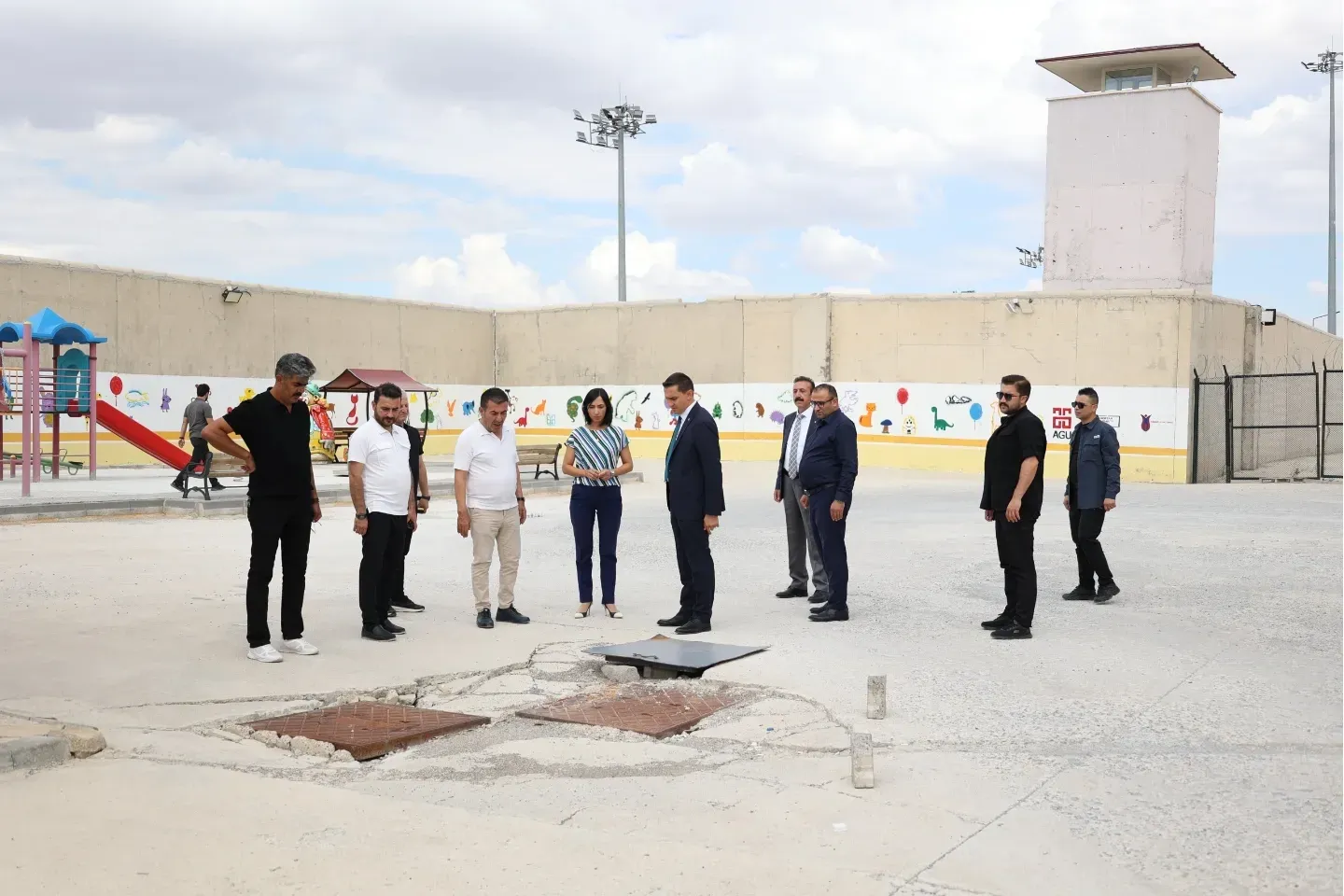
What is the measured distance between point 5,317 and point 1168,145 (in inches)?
1073

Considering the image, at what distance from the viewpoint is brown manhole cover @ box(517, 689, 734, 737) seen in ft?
21.4

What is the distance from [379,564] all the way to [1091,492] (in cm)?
580

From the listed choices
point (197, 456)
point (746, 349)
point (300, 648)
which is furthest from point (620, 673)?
point (746, 349)

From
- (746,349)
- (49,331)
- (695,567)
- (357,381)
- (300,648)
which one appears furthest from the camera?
(746,349)

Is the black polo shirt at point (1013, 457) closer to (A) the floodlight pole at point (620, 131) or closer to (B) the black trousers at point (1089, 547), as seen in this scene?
(B) the black trousers at point (1089, 547)

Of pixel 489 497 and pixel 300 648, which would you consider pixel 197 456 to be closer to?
pixel 489 497

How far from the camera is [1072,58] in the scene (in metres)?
34.2

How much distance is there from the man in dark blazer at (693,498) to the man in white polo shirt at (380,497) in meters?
1.94

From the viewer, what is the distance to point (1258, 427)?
24.5m

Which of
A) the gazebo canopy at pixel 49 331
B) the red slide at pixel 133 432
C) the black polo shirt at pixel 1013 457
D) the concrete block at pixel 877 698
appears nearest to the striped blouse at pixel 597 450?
the black polo shirt at pixel 1013 457

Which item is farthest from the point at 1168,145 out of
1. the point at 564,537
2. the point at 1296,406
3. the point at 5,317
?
the point at 5,317

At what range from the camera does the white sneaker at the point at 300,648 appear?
826 cm

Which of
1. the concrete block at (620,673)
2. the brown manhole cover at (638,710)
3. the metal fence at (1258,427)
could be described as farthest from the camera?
the metal fence at (1258,427)

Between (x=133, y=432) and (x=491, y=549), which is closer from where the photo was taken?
(x=491, y=549)
